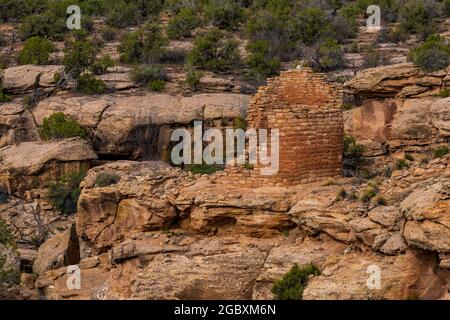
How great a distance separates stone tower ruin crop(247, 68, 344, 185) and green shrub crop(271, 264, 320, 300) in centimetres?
260

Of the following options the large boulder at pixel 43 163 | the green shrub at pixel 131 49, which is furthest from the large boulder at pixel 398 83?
the green shrub at pixel 131 49

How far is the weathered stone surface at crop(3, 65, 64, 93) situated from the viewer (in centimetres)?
3722

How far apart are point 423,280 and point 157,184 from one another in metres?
6.01

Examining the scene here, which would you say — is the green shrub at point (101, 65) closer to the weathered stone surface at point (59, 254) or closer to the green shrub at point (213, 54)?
the green shrub at point (213, 54)

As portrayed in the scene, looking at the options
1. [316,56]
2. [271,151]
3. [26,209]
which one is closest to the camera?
[271,151]

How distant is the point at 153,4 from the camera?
4916cm

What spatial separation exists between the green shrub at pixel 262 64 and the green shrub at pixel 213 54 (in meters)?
0.63

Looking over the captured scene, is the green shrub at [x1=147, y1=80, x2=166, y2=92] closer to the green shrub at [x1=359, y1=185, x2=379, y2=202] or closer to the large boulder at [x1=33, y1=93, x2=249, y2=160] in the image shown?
the large boulder at [x1=33, y1=93, x2=249, y2=160]

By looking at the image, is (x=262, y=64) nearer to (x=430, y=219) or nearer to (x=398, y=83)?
(x=398, y=83)

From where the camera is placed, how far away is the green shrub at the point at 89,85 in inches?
1432

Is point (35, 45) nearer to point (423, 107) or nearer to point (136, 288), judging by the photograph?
point (423, 107)

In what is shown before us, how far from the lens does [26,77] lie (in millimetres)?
37812

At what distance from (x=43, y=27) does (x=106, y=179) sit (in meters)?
24.4

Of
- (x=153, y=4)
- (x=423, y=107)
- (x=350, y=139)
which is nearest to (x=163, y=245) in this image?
(x=350, y=139)
